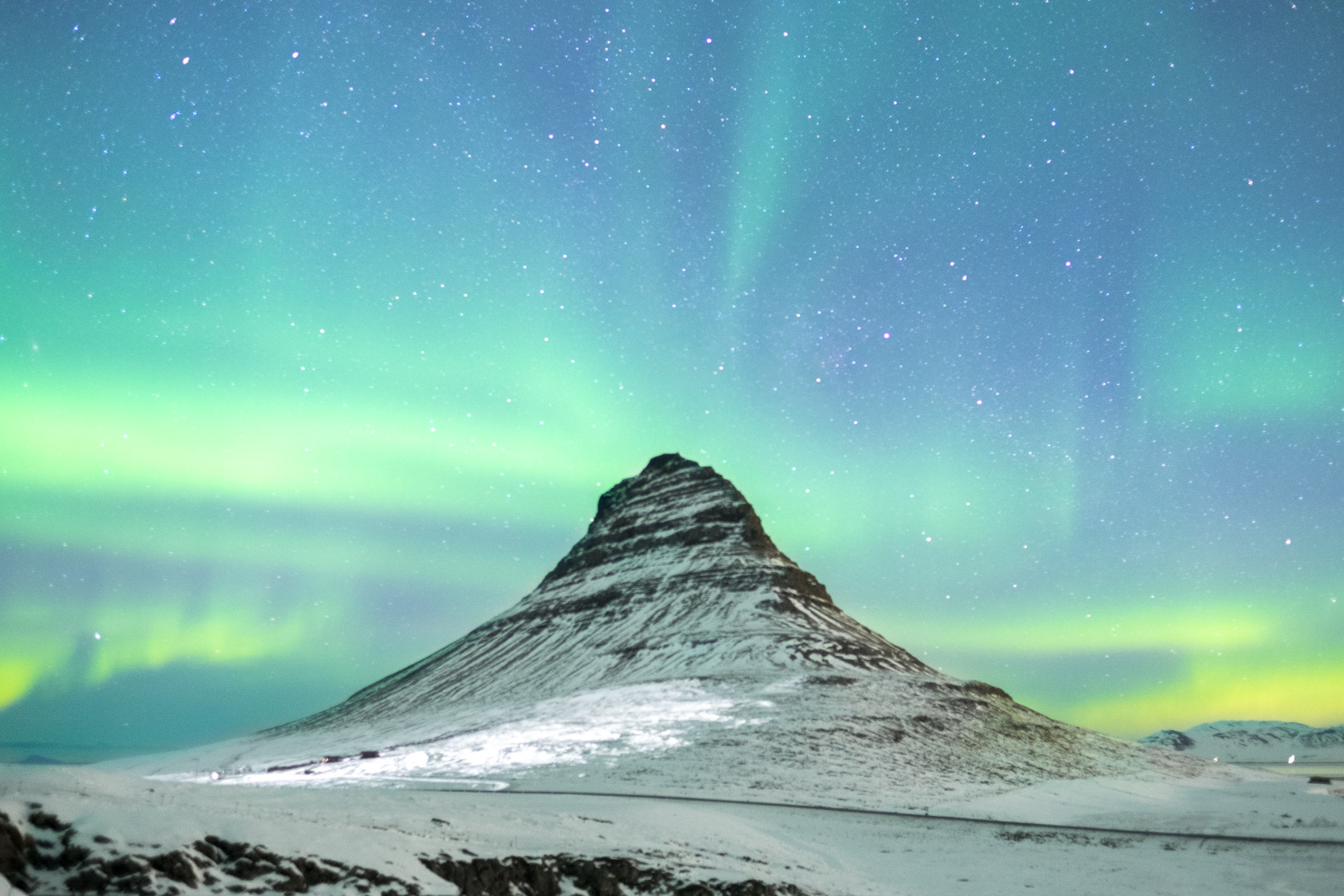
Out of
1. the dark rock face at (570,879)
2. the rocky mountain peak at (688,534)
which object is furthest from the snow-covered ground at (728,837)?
the rocky mountain peak at (688,534)

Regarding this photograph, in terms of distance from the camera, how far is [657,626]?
419ft

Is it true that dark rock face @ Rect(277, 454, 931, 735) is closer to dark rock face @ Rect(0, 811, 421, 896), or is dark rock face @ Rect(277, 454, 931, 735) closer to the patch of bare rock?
the patch of bare rock

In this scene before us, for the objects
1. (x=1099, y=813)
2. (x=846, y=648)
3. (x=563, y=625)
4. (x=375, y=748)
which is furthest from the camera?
(x=563, y=625)

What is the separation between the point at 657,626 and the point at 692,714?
54527 millimetres

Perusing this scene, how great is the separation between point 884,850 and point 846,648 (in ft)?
254

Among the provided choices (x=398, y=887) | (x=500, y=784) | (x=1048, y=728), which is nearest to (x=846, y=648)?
(x=1048, y=728)

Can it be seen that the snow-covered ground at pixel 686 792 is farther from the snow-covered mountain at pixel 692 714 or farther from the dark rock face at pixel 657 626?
the dark rock face at pixel 657 626

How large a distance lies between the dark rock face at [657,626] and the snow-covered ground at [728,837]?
183ft

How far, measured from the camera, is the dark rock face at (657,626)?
106438 millimetres

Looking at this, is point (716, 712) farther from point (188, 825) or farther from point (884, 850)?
point (188, 825)

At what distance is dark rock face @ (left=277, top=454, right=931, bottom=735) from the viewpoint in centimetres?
10644

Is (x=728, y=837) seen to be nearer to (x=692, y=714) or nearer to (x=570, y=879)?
(x=570, y=879)

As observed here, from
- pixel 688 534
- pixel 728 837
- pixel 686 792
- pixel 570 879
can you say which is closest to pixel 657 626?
pixel 688 534

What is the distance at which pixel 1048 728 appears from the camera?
81938 mm
